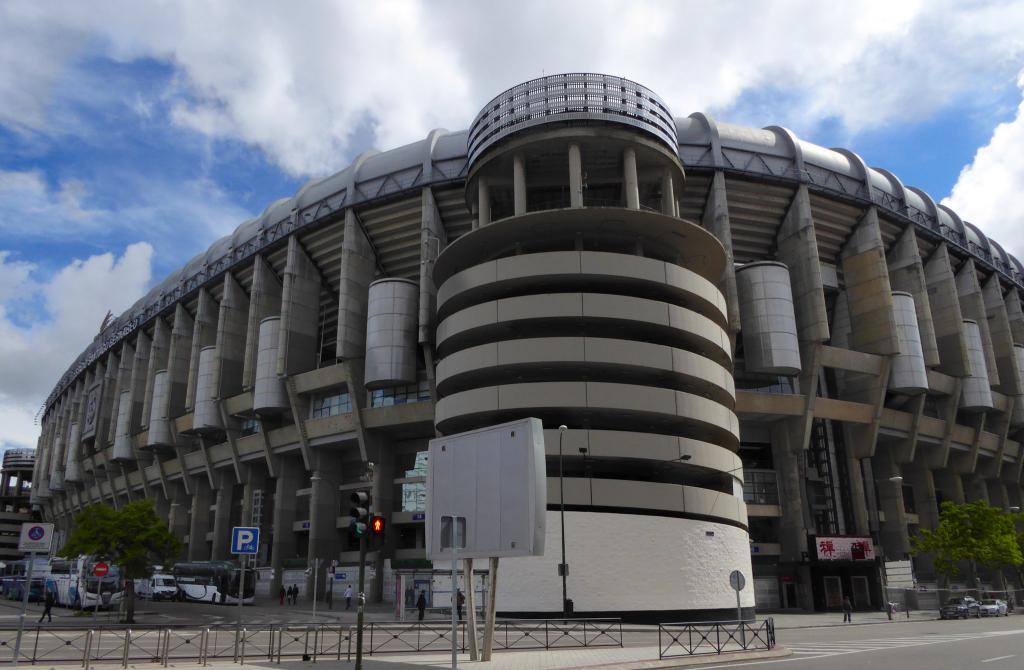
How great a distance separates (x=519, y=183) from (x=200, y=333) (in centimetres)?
4303

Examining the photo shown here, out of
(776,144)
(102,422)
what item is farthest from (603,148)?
(102,422)

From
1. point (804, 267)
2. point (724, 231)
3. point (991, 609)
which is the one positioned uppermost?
point (724, 231)

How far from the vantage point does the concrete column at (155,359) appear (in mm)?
85875

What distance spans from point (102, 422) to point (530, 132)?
8106 cm

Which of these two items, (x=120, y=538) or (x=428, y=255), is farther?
(x=428, y=255)

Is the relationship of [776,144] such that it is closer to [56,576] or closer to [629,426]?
[629,426]

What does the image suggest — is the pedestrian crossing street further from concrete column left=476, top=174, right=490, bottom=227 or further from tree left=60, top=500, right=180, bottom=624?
concrete column left=476, top=174, right=490, bottom=227

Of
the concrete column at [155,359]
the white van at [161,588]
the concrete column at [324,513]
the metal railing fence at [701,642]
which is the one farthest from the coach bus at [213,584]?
the metal railing fence at [701,642]

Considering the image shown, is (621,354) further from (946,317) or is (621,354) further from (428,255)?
(946,317)

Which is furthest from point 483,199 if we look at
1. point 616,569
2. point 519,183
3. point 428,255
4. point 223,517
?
point 223,517

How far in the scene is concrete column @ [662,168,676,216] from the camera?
54688 mm

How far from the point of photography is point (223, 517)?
7500 centimetres

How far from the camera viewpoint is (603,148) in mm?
54844

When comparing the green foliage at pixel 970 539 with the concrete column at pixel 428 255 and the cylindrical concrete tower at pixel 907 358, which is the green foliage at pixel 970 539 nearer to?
the cylindrical concrete tower at pixel 907 358
